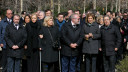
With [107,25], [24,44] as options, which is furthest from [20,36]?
[107,25]

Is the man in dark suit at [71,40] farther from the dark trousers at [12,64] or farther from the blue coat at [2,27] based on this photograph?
the blue coat at [2,27]

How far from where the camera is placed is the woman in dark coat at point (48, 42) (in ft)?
22.7

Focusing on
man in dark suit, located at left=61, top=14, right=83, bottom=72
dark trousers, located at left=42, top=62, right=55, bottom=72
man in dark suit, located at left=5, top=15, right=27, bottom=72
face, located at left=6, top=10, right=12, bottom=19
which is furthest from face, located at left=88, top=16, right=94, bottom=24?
face, located at left=6, top=10, right=12, bottom=19

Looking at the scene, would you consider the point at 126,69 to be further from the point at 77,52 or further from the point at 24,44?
the point at 24,44

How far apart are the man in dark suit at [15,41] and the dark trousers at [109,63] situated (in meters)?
2.70

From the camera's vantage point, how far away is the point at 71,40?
7289mm

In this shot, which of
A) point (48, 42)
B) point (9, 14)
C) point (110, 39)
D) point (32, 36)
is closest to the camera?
point (48, 42)

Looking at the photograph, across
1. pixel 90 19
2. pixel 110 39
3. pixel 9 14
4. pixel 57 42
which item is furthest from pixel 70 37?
pixel 9 14

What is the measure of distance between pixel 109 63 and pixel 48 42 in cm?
A: 213

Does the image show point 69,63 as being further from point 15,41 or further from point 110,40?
point 15,41

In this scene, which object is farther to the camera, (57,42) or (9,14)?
(9,14)

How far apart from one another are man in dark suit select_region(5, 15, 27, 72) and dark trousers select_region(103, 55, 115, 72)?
2.70 m

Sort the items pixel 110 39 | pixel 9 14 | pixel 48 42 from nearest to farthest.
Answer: pixel 48 42
pixel 110 39
pixel 9 14

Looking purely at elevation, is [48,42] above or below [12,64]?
above
